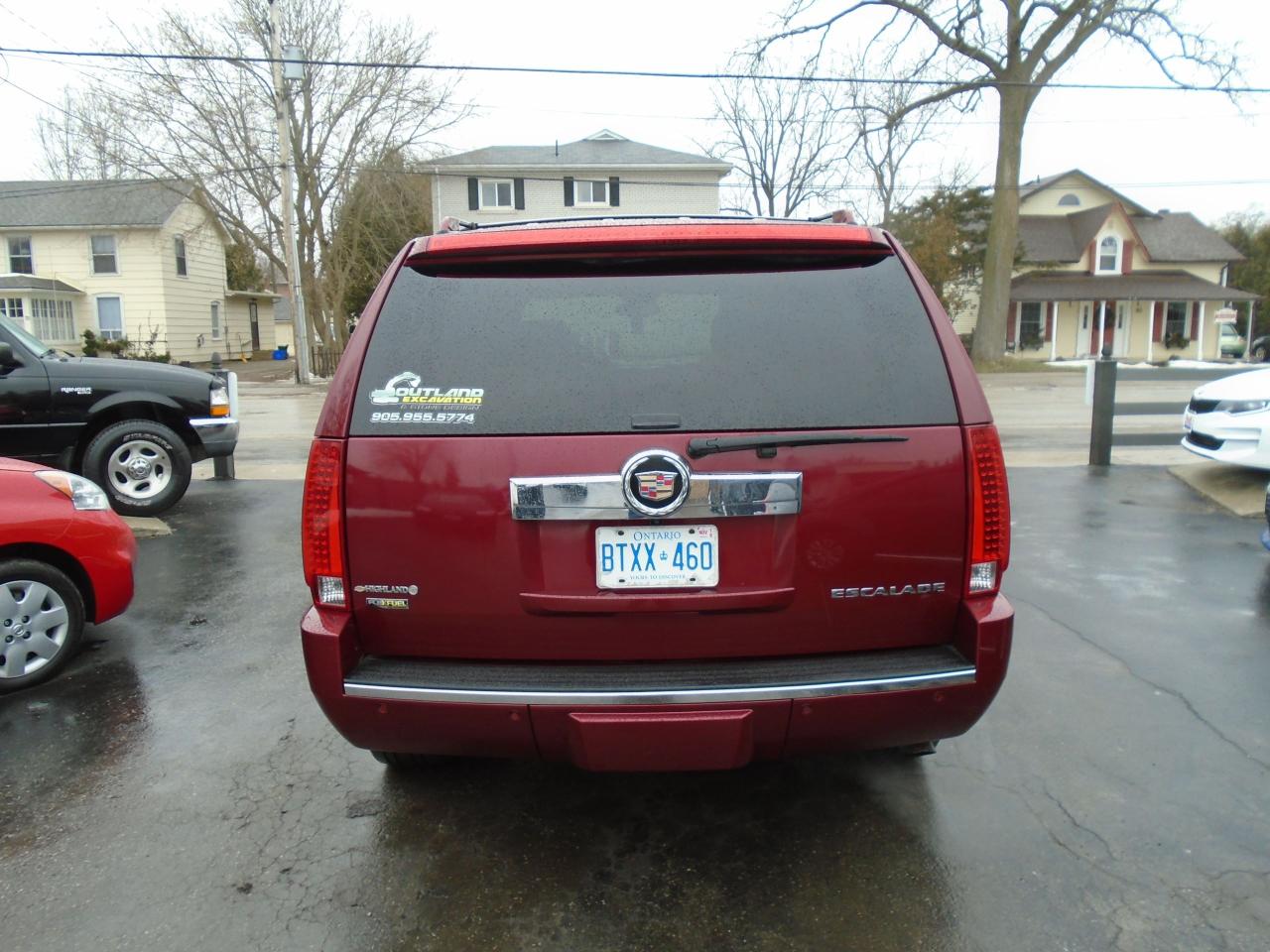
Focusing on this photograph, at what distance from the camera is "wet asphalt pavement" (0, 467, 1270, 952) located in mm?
2537

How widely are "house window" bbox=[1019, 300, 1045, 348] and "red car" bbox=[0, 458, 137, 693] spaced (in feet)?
149

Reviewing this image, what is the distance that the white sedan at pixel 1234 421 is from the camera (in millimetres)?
7570

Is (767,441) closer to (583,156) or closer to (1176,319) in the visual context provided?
(583,156)

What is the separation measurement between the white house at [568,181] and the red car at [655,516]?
128 feet

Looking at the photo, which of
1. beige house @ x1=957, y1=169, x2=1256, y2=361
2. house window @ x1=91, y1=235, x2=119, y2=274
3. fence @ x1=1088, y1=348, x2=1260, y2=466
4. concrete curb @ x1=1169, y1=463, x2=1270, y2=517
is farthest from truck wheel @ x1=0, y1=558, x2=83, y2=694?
beige house @ x1=957, y1=169, x2=1256, y2=361

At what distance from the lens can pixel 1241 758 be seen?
3447 mm

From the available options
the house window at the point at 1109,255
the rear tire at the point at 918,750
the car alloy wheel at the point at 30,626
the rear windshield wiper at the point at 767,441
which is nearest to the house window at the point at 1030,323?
the house window at the point at 1109,255

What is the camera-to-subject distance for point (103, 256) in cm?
3612

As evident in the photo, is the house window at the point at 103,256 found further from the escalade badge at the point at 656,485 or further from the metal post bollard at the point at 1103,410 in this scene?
the escalade badge at the point at 656,485

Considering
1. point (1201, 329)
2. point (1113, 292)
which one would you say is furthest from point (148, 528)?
point (1201, 329)

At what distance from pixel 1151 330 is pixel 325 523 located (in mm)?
49667

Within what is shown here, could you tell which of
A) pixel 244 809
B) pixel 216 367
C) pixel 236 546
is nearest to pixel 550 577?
pixel 244 809

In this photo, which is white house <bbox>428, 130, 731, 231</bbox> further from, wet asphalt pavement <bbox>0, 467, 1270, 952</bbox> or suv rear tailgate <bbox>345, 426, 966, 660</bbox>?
suv rear tailgate <bbox>345, 426, 966, 660</bbox>

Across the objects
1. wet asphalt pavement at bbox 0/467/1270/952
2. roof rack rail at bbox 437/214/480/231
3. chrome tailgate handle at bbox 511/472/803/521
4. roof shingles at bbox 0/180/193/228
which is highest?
roof shingles at bbox 0/180/193/228
